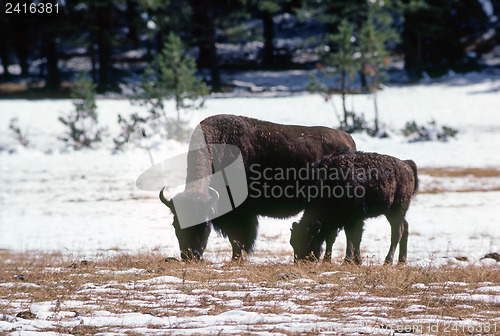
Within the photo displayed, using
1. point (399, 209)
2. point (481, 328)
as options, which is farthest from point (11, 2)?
point (481, 328)

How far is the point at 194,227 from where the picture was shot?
8.48 metres

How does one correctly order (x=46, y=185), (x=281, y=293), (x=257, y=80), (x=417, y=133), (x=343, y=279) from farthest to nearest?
(x=257, y=80), (x=417, y=133), (x=46, y=185), (x=343, y=279), (x=281, y=293)

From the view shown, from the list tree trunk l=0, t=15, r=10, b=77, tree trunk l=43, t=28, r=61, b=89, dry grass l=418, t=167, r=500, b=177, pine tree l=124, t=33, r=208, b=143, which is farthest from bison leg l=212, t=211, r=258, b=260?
tree trunk l=0, t=15, r=10, b=77

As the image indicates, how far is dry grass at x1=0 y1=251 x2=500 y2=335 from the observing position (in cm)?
614

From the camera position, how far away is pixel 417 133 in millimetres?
25891

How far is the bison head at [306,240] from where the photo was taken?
8.50m

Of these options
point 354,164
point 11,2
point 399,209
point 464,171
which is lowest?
point 464,171

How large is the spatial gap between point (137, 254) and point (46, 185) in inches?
326

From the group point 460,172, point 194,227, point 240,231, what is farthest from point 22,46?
point 194,227

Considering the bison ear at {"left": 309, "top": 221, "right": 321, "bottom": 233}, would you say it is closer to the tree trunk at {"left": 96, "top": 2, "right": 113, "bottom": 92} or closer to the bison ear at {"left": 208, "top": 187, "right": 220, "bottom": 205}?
the bison ear at {"left": 208, "top": 187, "right": 220, "bottom": 205}

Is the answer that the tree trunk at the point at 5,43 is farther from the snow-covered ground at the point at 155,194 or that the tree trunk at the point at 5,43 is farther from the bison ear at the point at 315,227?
the bison ear at the point at 315,227

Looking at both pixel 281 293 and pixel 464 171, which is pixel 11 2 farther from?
pixel 281 293

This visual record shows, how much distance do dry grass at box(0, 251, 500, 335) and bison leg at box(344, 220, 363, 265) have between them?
20.1 inches

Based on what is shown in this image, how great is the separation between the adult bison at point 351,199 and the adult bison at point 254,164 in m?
0.63
